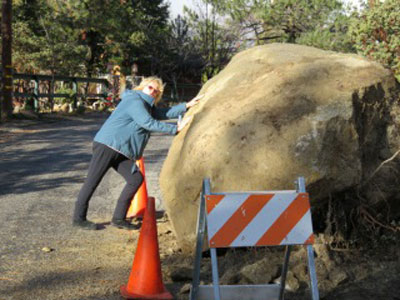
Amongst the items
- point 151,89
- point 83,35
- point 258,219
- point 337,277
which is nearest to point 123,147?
point 151,89

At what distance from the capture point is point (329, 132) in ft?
15.4

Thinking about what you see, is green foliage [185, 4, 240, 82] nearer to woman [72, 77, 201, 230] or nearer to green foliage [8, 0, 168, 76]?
green foliage [8, 0, 168, 76]

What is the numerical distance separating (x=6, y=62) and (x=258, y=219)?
53.1ft

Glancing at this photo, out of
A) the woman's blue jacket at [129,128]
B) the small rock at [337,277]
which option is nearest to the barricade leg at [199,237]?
the small rock at [337,277]

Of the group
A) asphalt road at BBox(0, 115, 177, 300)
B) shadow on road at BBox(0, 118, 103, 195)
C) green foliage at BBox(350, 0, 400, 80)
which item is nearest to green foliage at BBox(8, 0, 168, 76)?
shadow on road at BBox(0, 118, 103, 195)

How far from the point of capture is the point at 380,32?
14.9 meters

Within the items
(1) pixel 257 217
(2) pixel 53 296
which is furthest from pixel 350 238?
(2) pixel 53 296

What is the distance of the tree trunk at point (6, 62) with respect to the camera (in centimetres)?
1767

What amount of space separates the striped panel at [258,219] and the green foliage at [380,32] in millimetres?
11327

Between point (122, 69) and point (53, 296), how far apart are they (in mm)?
33914

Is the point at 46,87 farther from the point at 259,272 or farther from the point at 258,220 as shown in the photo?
the point at 258,220

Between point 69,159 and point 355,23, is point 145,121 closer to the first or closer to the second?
point 69,159

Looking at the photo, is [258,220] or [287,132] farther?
[287,132]

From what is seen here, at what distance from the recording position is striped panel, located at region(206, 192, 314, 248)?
3459 millimetres
